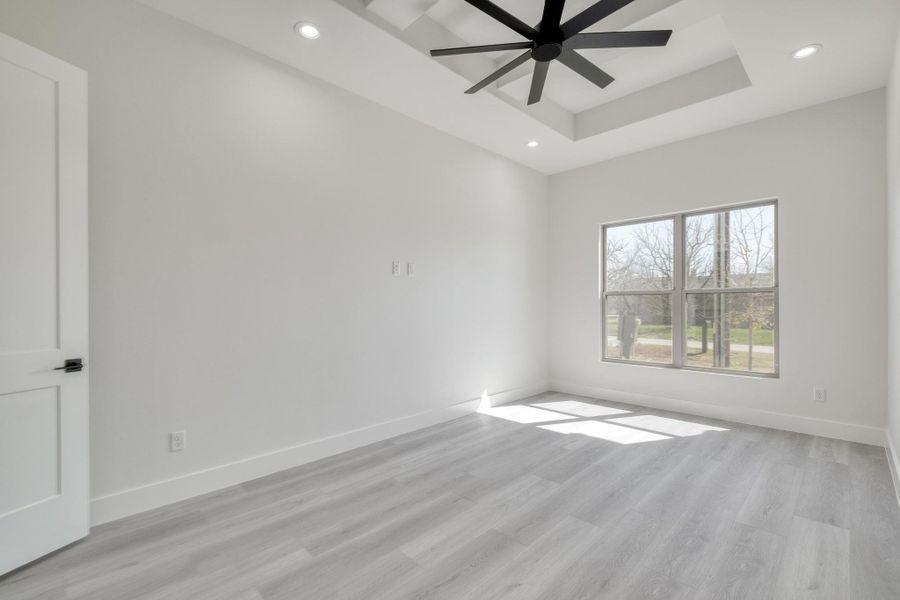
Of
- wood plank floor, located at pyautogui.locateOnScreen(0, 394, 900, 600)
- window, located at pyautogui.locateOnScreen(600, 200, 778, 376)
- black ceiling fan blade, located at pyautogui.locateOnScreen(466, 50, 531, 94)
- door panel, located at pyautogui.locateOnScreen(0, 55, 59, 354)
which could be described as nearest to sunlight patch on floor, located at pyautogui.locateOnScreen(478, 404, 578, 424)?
wood plank floor, located at pyautogui.locateOnScreen(0, 394, 900, 600)

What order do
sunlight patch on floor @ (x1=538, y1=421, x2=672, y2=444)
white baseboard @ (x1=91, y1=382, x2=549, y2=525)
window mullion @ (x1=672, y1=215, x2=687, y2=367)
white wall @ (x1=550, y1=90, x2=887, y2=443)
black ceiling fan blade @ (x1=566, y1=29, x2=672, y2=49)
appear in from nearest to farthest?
white baseboard @ (x1=91, y1=382, x2=549, y2=525)
black ceiling fan blade @ (x1=566, y1=29, x2=672, y2=49)
white wall @ (x1=550, y1=90, x2=887, y2=443)
sunlight patch on floor @ (x1=538, y1=421, x2=672, y2=444)
window mullion @ (x1=672, y1=215, x2=687, y2=367)

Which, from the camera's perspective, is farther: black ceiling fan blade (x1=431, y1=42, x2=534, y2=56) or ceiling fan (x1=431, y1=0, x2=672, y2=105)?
black ceiling fan blade (x1=431, y1=42, x2=534, y2=56)

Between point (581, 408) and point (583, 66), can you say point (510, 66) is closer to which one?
point (583, 66)

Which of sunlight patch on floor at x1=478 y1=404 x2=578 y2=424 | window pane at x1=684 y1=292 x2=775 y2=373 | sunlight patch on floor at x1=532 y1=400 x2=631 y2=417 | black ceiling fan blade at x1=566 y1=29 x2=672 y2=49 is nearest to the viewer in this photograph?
black ceiling fan blade at x1=566 y1=29 x2=672 y2=49

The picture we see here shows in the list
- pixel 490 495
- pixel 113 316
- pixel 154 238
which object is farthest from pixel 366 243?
pixel 490 495

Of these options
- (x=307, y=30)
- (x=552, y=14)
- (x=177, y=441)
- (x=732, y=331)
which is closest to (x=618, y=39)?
(x=552, y=14)

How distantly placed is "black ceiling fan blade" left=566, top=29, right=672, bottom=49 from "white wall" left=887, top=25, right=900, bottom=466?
1.59 metres

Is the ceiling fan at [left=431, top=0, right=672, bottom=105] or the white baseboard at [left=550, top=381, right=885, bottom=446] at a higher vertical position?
the ceiling fan at [left=431, top=0, right=672, bottom=105]

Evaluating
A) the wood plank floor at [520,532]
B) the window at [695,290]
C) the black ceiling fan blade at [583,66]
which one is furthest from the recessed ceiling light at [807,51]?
the wood plank floor at [520,532]

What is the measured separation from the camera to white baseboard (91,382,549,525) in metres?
2.29

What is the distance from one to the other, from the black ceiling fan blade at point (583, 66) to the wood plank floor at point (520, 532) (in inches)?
110

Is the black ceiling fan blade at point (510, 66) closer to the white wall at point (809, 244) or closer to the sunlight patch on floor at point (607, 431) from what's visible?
the white wall at point (809, 244)

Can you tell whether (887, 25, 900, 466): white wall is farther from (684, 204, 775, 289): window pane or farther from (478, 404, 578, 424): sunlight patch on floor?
(478, 404, 578, 424): sunlight patch on floor

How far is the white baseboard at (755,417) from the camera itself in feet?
11.3
